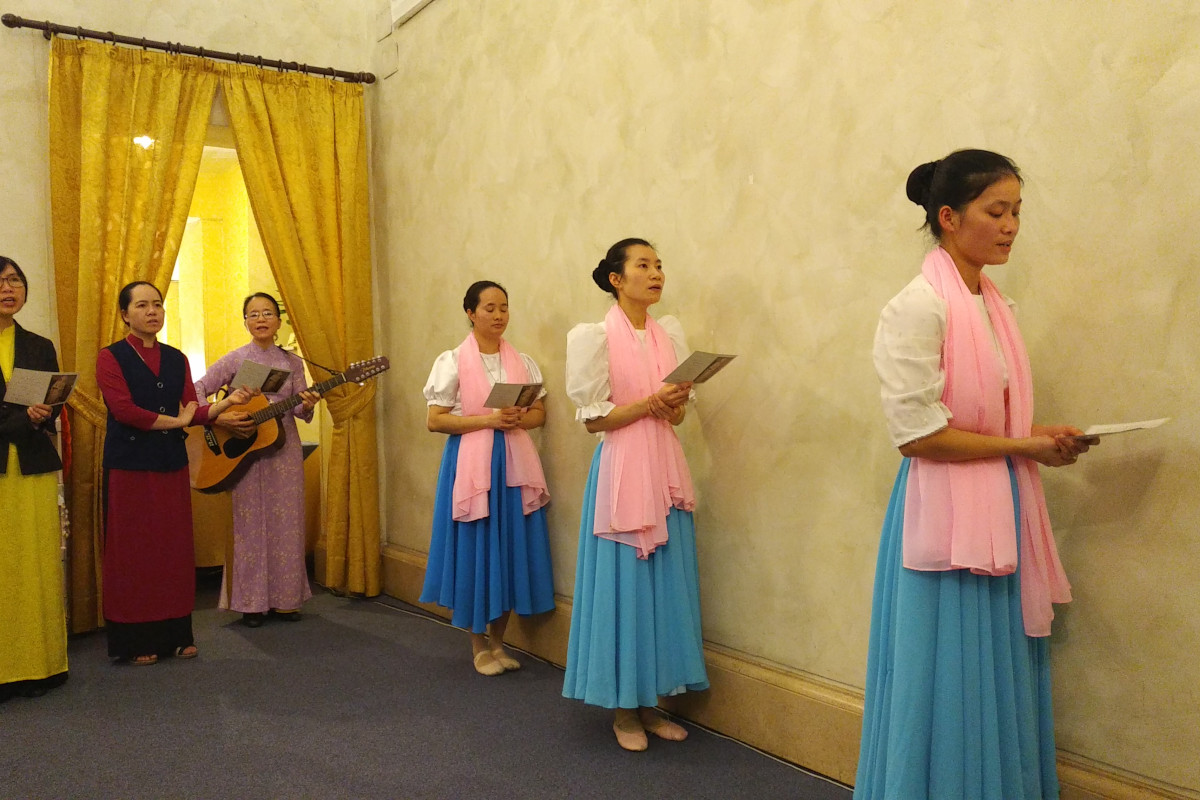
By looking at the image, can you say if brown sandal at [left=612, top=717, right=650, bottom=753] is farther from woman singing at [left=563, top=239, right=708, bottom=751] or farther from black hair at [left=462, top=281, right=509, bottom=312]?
black hair at [left=462, top=281, right=509, bottom=312]

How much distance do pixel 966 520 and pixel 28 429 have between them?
3.44 meters

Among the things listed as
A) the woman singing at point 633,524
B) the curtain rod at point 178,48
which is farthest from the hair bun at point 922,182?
the curtain rod at point 178,48

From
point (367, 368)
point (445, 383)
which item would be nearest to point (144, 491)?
point (367, 368)

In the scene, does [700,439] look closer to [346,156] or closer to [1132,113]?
[1132,113]

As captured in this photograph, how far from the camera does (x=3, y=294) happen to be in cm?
359

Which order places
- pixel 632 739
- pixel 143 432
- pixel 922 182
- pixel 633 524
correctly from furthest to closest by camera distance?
pixel 143 432 < pixel 632 739 < pixel 633 524 < pixel 922 182

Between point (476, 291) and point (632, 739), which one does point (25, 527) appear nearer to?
point (476, 291)

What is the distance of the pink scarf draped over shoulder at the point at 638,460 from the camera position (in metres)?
2.88

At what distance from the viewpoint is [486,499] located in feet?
12.3

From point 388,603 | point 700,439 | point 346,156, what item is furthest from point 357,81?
point 700,439

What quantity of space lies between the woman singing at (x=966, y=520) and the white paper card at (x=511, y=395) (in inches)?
69.9

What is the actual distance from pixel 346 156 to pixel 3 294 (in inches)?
85.3

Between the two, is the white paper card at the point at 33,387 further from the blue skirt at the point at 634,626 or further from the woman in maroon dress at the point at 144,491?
the blue skirt at the point at 634,626

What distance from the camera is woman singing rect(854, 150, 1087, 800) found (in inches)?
73.6
